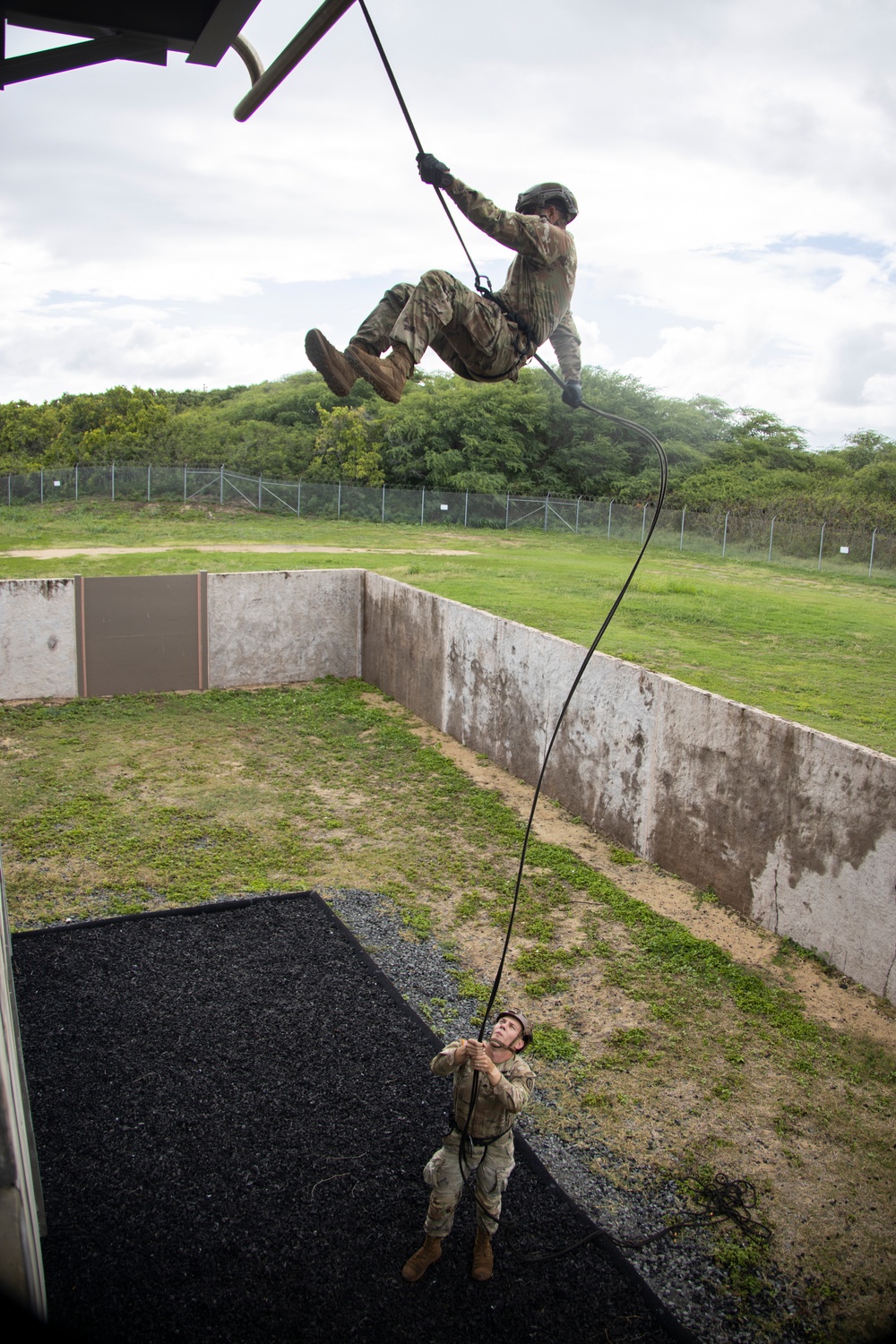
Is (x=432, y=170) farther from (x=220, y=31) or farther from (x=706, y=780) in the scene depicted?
(x=706, y=780)

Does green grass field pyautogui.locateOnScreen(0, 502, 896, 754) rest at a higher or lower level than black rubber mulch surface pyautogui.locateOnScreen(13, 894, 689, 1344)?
higher

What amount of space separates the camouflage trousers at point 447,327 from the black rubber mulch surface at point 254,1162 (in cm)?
409

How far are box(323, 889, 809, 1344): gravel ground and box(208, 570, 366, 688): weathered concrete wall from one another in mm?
9522

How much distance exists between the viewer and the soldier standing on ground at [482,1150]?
4.36 metres

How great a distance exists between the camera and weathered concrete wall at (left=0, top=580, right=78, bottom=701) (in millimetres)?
13992

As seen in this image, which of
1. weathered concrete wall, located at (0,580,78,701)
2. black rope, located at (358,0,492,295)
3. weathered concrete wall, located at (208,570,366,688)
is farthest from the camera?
weathered concrete wall, located at (208,570,366,688)

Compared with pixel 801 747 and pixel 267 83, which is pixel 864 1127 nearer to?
pixel 801 747

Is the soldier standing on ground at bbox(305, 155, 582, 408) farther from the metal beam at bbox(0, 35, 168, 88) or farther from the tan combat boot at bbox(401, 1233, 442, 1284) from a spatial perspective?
the tan combat boot at bbox(401, 1233, 442, 1284)

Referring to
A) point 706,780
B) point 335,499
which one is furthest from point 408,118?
point 335,499

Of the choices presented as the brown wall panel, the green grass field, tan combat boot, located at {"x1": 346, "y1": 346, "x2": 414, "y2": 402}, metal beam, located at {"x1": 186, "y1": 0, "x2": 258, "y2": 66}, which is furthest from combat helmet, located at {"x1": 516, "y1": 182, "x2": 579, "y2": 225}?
the brown wall panel

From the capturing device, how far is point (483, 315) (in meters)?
4.55

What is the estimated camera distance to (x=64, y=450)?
41094 millimetres

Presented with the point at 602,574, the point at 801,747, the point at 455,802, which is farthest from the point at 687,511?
the point at 801,747

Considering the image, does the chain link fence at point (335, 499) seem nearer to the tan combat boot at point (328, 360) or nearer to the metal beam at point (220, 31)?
the metal beam at point (220, 31)
